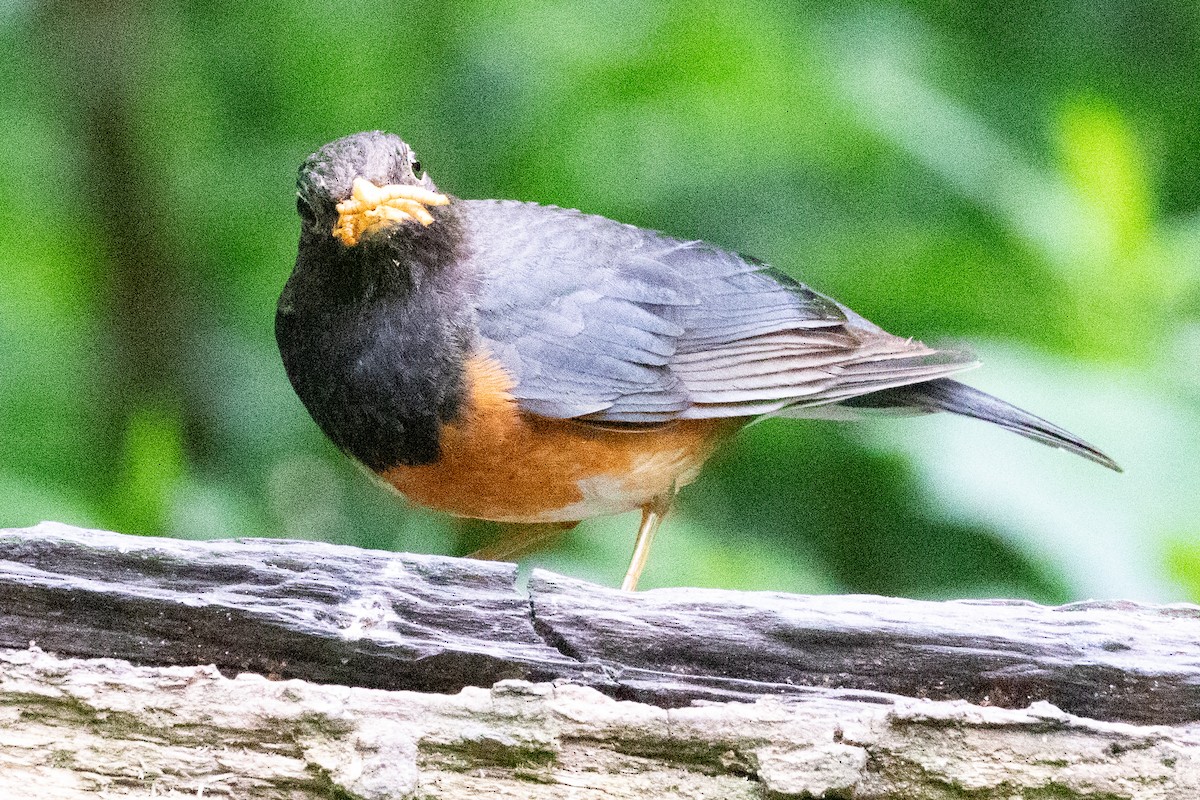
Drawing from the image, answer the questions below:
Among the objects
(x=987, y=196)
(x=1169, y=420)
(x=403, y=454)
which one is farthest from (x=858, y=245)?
(x=403, y=454)

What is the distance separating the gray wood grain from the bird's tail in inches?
42.7

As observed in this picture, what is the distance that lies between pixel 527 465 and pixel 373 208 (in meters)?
0.73

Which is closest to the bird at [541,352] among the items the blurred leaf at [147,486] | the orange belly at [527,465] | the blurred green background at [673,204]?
the orange belly at [527,465]

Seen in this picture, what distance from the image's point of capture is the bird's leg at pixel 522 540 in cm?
388

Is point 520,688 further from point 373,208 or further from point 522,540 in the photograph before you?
point 522,540

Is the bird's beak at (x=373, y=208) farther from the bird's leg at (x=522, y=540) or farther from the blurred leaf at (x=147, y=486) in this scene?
the bird's leg at (x=522, y=540)

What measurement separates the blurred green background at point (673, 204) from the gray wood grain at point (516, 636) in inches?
55.9

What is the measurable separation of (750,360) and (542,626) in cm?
142

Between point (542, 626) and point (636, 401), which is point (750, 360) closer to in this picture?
point (636, 401)

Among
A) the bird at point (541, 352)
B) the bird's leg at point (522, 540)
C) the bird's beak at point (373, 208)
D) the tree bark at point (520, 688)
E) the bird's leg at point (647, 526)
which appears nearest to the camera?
the tree bark at point (520, 688)

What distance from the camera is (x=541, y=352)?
3305 millimetres

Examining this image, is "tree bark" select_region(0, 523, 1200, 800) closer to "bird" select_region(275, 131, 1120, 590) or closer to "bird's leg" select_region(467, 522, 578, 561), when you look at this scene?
"bird" select_region(275, 131, 1120, 590)

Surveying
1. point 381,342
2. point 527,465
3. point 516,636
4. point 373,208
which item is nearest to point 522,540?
point 527,465

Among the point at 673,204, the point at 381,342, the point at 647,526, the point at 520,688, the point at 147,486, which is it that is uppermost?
the point at 673,204
